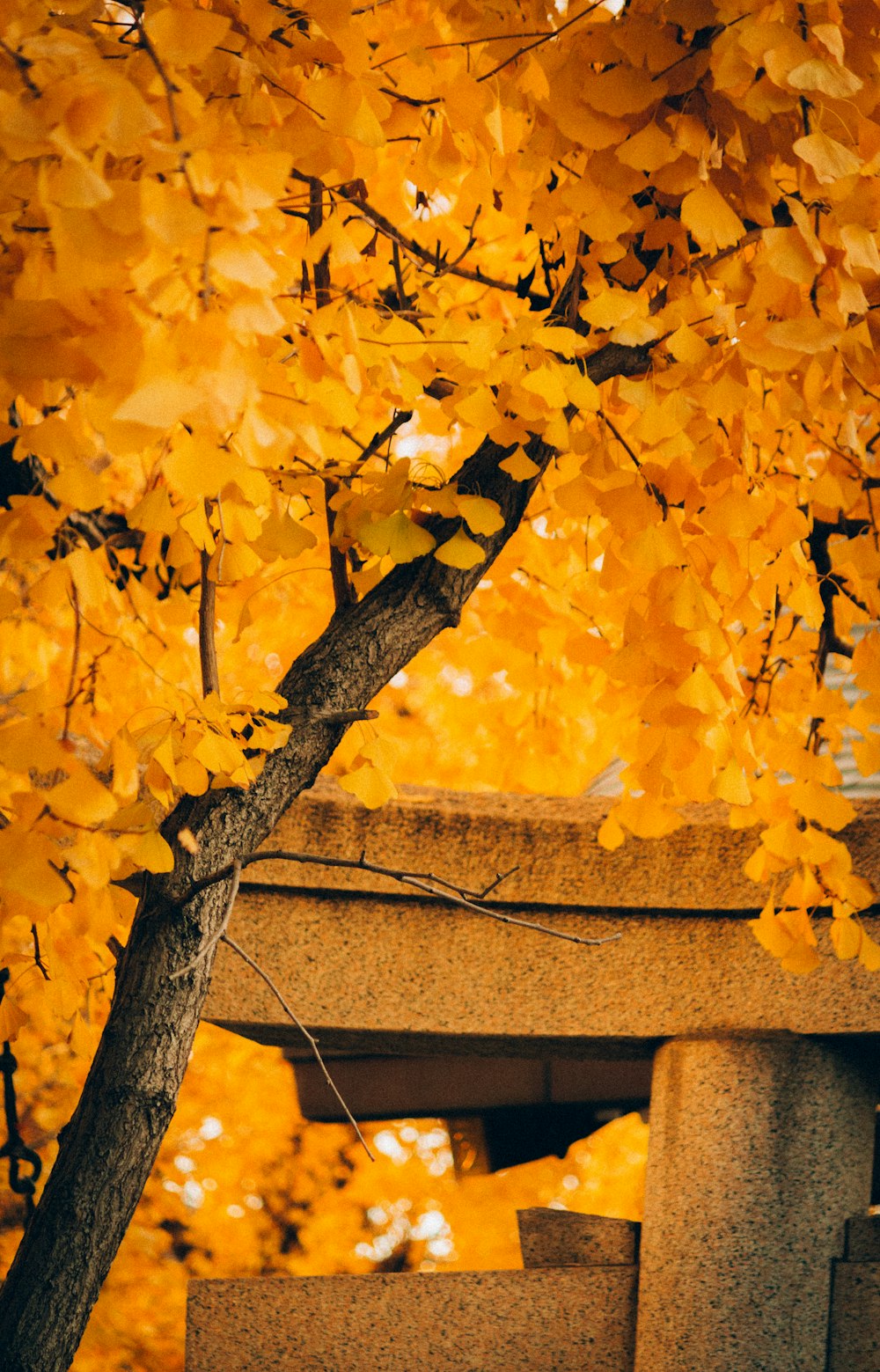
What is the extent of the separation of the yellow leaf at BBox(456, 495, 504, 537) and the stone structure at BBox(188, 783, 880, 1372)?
4.51 ft

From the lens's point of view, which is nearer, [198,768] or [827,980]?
[198,768]

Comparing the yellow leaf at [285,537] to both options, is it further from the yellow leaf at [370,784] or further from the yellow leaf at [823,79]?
the yellow leaf at [823,79]

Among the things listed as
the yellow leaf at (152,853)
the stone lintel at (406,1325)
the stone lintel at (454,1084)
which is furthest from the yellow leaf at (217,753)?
the stone lintel at (454,1084)

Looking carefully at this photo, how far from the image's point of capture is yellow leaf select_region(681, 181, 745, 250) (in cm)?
178

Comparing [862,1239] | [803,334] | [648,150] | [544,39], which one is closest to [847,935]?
[862,1239]

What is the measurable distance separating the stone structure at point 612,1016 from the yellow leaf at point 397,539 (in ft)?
4.36

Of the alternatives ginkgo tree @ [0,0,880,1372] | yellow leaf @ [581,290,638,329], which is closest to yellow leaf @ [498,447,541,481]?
ginkgo tree @ [0,0,880,1372]

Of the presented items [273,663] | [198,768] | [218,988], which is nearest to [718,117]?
[198,768]

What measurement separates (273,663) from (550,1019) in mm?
2458

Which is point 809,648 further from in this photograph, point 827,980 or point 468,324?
point 468,324

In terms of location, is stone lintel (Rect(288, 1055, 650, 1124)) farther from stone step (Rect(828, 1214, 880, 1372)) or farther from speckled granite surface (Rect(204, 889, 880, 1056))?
stone step (Rect(828, 1214, 880, 1372))

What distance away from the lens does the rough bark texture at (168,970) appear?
6.23ft

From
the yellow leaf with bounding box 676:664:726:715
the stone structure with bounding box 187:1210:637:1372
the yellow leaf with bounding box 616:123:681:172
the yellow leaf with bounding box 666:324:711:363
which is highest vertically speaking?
the yellow leaf with bounding box 616:123:681:172

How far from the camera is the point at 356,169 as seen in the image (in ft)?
6.83
